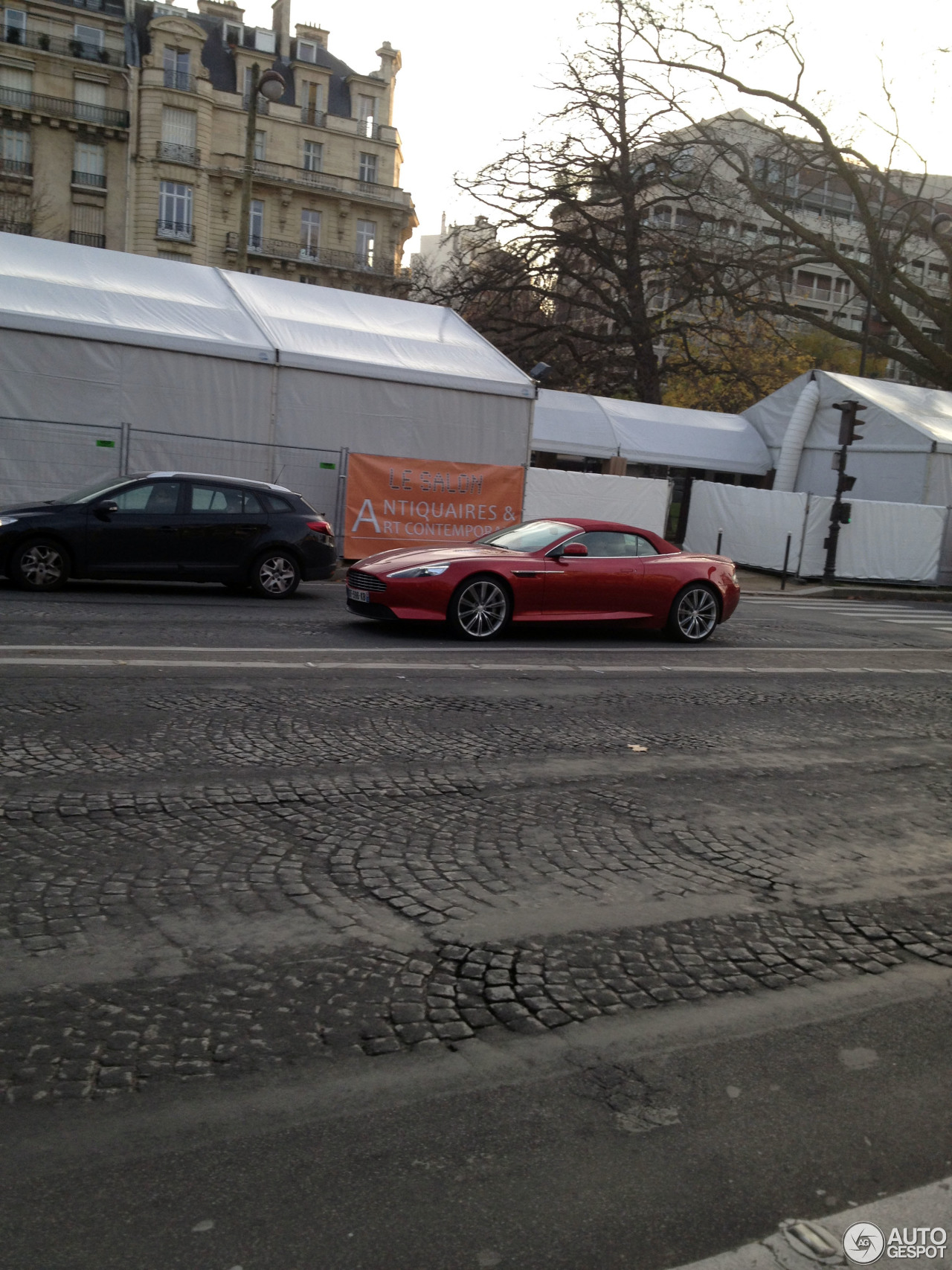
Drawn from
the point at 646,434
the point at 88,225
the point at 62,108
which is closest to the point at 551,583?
the point at 646,434

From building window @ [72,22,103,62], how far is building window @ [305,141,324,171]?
11665 mm

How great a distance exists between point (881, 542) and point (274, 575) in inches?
647

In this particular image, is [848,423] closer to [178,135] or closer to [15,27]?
[178,135]

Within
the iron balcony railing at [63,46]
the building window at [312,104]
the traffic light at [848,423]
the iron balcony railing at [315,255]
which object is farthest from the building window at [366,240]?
the traffic light at [848,423]

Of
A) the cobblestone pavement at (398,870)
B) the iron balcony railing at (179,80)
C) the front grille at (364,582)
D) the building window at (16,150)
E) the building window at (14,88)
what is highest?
the iron balcony railing at (179,80)

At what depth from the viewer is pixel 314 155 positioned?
6166 centimetres

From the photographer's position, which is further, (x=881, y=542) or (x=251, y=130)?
(x=881, y=542)

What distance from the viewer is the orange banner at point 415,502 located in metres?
18.7

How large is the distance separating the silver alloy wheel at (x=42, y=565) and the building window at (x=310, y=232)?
5159 centimetres

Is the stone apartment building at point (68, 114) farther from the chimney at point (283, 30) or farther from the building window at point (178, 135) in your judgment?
the chimney at point (283, 30)

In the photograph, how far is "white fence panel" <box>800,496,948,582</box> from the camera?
2509cm

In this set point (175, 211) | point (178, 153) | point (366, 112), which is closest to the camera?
point (178, 153)

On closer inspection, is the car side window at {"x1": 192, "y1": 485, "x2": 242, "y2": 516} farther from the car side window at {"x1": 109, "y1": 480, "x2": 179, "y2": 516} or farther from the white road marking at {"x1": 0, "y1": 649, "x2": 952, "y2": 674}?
the white road marking at {"x1": 0, "y1": 649, "x2": 952, "y2": 674}

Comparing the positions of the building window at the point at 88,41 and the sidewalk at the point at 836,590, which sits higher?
the building window at the point at 88,41
